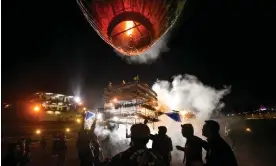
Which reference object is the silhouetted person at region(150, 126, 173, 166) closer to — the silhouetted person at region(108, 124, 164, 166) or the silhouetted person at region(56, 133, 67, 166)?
the silhouetted person at region(108, 124, 164, 166)

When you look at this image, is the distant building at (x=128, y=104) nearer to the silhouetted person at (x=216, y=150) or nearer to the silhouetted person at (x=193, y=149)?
the silhouetted person at (x=193, y=149)

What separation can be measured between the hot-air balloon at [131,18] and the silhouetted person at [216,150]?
236 centimetres

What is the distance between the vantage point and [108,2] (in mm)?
4094

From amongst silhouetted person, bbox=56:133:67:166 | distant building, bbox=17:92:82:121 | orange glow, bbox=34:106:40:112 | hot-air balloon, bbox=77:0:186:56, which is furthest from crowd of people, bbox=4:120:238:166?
orange glow, bbox=34:106:40:112

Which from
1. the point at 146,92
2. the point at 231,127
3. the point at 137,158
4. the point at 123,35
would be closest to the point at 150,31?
the point at 123,35

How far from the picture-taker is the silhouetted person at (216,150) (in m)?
3.24

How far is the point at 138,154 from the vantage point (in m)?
2.82

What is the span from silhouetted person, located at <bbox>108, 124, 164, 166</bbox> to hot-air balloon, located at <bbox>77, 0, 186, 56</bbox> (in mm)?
2360

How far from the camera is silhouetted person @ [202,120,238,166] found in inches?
128

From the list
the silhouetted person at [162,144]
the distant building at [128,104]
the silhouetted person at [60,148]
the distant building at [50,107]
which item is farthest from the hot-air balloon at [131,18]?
the distant building at [128,104]

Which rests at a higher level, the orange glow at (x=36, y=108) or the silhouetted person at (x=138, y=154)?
the orange glow at (x=36, y=108)

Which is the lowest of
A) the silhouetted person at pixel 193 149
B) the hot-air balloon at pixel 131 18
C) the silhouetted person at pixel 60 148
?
the silhouetted person at pixel 60 148

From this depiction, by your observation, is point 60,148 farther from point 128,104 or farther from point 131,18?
point 128,104

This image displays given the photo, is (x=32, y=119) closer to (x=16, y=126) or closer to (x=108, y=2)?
(x=16, y=126)
